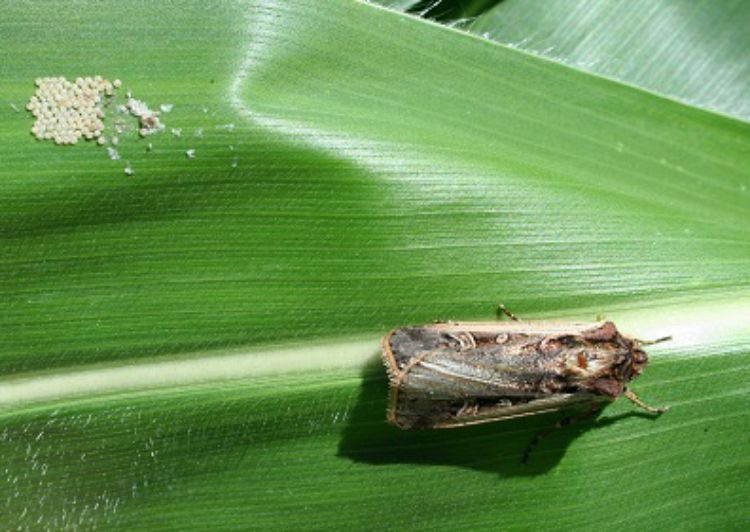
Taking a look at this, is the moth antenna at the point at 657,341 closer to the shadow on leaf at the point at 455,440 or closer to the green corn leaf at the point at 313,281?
the green corn leaf at the point at 313,281

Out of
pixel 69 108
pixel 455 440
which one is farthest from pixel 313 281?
pixel 69 108

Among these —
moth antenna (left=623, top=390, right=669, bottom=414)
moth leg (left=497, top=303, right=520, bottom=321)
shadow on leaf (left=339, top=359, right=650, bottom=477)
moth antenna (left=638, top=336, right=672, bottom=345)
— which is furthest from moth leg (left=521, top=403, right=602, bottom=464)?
moth leg (left=497, top=303, right=520, bottom=321)

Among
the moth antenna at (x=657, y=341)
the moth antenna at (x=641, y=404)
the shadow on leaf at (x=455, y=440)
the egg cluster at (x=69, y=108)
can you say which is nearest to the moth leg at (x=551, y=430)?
the shadow on leaf at (x=455, y=440)

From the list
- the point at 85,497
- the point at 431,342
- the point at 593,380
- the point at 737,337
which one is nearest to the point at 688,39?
the point at 737,337

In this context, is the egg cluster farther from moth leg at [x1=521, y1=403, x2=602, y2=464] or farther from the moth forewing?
moth leg at [x1=521, y1=403, x2=602, y2=464]

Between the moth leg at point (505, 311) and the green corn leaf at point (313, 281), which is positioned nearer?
the green corn leaf at point (313, 281)

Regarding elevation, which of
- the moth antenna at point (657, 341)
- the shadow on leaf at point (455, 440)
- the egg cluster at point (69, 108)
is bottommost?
the shadow on leaf at point (455, 440)

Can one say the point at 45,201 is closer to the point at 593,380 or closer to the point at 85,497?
the point at 85,497
